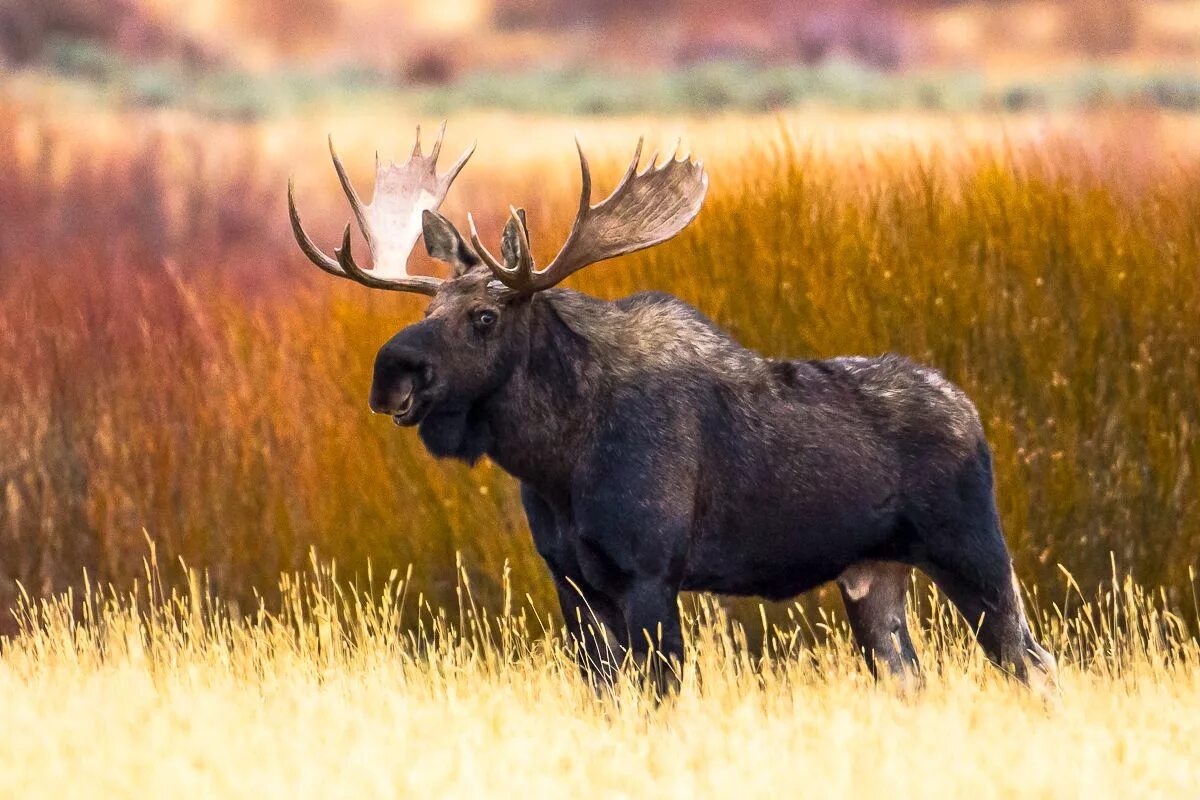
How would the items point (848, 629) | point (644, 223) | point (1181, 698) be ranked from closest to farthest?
point (644, 223)
point (1181, 698)
point (848, 629)

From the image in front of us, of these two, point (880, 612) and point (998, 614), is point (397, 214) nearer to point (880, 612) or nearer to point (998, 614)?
point (880, 612)

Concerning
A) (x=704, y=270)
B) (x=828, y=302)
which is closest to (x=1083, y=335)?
(x=828, y=302)

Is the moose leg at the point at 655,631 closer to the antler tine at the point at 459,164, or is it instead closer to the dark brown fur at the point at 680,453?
the dark brown fur at the point at 680,453

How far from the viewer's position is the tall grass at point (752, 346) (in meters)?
8.45

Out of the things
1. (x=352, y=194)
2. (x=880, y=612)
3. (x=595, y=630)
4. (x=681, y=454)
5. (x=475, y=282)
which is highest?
(x=352, y=194)

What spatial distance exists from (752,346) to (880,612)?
2.31m

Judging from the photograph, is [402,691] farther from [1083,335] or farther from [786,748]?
[1083,335]

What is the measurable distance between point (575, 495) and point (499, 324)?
607mm

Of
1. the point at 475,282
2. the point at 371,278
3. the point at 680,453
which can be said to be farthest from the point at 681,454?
the point at 371,278

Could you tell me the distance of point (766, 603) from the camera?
8.29 meters

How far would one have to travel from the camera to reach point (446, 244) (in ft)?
20.4

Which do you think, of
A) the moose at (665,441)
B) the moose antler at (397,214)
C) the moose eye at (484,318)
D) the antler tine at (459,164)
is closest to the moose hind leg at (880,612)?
the moose at (665,441)

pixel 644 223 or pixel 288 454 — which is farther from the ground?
pixel 644 223

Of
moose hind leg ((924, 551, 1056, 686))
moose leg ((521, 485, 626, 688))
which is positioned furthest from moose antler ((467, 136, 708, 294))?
moose hind leg ((924, 551, 1056, 686))
